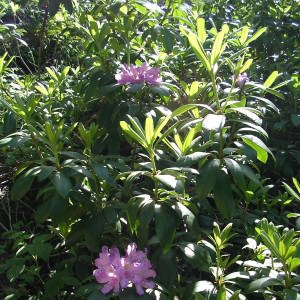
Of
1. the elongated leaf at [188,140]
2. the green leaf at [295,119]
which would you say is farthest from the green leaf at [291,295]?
the green leaf at [295,119]

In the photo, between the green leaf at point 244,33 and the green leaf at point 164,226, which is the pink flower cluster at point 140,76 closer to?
the green leaf at point 244,33

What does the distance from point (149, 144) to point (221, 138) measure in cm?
24

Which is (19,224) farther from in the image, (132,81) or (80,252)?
(132,81)

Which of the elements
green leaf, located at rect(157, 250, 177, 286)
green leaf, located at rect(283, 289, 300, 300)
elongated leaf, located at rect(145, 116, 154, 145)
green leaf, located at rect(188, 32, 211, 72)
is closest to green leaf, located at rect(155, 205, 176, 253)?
green leaf, located at rect(157, 250, 177, 286)

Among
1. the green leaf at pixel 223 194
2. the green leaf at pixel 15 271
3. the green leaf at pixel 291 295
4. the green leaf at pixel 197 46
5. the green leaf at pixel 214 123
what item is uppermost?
the green leaf at pixel 197 46

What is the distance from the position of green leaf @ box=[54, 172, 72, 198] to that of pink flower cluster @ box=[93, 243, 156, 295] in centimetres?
23

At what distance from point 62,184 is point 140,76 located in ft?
2.12

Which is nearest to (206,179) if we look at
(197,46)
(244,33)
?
(197,46)

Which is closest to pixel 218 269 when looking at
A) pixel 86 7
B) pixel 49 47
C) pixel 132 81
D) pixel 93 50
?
pixel 132 81

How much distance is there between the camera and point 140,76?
182 cm

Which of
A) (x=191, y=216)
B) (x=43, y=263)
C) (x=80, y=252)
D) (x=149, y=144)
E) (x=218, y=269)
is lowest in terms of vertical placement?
(x=43, y=263)

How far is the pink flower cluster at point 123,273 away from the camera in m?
1.30

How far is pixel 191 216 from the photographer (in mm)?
1361

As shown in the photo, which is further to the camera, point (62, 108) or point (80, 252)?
point (62, 108)
